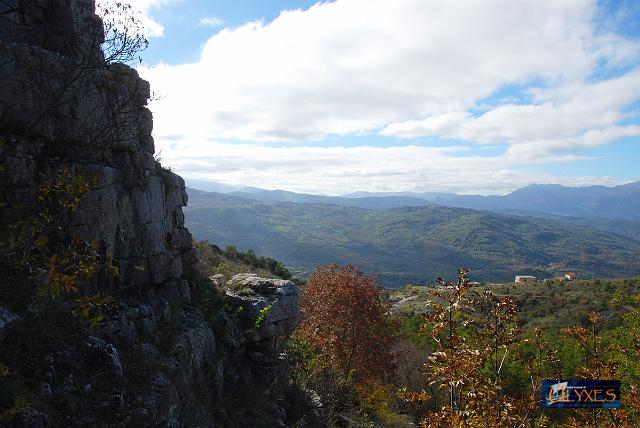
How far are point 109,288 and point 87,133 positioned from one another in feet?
12.3

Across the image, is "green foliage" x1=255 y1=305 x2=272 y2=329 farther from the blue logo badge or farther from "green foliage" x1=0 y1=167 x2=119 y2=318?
the blue logo badge

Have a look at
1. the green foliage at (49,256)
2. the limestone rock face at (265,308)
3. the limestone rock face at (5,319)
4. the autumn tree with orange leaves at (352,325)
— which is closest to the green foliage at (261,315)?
the limestone rock face at (265,308)

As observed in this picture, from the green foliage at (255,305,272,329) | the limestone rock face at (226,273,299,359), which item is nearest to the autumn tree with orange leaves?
the limestone rock face at (226,273,299,359)

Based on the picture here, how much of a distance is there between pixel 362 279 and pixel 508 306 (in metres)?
14.7

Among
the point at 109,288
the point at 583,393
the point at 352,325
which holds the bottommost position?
the point at 352,325

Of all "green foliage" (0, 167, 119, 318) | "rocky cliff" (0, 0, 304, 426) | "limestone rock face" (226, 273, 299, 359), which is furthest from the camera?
"limestone rock face" (226, 273, 299, 359)

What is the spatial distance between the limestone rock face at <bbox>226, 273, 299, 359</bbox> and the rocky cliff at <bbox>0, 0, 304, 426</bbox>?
0.07 metres

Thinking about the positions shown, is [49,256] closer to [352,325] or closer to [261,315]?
[261,315]

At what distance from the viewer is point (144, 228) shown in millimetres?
11172

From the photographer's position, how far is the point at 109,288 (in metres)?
9.71

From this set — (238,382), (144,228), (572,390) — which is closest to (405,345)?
(238,382)

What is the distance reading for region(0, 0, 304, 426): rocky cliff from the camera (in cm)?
646

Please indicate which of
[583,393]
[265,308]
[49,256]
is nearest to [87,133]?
[49,256]

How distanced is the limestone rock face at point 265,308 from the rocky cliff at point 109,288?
0.07 m
